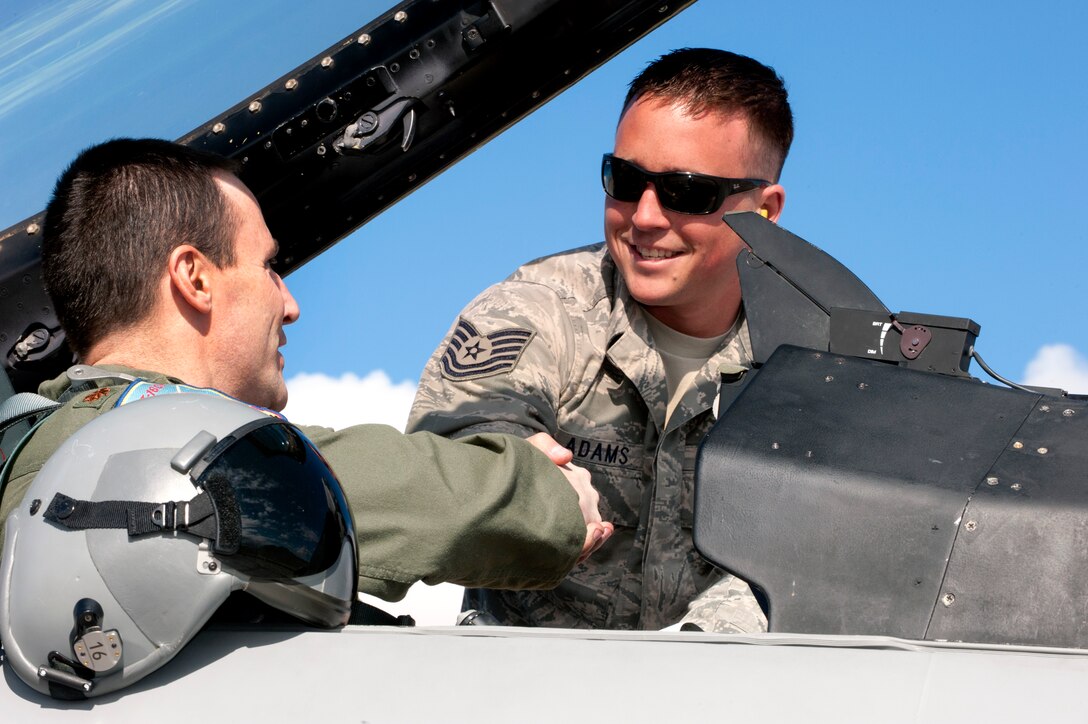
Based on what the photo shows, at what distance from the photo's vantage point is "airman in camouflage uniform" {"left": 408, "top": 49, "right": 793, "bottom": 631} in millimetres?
2562

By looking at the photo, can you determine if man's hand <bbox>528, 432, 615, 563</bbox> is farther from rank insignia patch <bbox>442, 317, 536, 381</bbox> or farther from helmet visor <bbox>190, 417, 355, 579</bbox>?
rank insignia patch <bbox>442, 317, 536, 381</bbox>

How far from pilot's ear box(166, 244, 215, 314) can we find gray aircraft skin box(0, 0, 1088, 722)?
0.61 m

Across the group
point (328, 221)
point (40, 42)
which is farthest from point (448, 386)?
point (40, 42)

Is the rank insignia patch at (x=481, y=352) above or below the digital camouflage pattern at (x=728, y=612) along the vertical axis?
above

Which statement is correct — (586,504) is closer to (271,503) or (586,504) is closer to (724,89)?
(271,503)

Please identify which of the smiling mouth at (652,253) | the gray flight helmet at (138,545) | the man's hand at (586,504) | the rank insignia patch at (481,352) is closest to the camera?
the gray flight helmet at (138,545)

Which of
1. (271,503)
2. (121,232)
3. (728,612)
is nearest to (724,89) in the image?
(728,612)

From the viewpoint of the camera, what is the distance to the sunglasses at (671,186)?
2527 mm

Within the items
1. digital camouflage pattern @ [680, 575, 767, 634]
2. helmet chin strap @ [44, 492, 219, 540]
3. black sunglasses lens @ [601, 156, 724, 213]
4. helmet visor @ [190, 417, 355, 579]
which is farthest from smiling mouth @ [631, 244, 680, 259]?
helmet chin strap @ [44, 492, 219, 540]

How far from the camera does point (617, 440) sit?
2.72 meters

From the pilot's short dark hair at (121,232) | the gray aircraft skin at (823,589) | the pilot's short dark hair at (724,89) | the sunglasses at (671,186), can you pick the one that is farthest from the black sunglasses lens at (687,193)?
the pilot's short dark hair at (121,232)

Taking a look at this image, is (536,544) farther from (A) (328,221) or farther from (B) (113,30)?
(B) (113,30)

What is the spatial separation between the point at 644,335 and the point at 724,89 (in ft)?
1.99

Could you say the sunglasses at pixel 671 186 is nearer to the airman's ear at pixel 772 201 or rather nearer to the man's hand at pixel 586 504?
the airman's ear at pixel 772 201
